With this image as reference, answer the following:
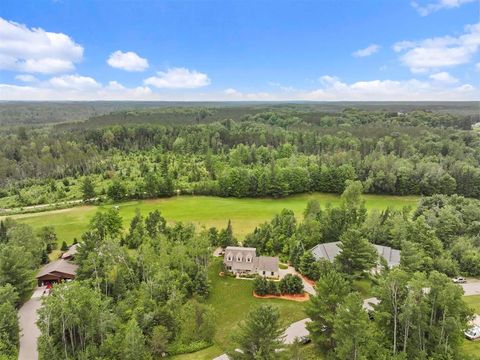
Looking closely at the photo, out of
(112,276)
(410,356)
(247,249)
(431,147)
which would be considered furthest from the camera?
(431,147)

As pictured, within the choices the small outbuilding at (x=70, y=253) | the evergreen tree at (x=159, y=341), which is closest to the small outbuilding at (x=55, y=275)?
the small outbuilding at (x=70, y=253)

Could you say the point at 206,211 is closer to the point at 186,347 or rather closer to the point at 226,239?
the point at 226,239

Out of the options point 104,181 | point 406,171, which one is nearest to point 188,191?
point 104,181

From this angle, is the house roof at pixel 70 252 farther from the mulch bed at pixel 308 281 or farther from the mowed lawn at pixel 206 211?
the mulch bed at pixel 308 281

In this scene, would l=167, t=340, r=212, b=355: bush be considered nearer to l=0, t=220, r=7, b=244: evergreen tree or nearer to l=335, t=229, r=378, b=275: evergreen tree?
l=335, t=229, r=378, b=275: evergreen tree

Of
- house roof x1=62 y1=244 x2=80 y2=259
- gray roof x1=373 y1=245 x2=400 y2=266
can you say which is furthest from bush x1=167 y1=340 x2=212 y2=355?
gray roof x1=373 y1=245 x2=400 y2=266

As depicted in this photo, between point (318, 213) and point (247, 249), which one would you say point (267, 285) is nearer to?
point (247, 249)
